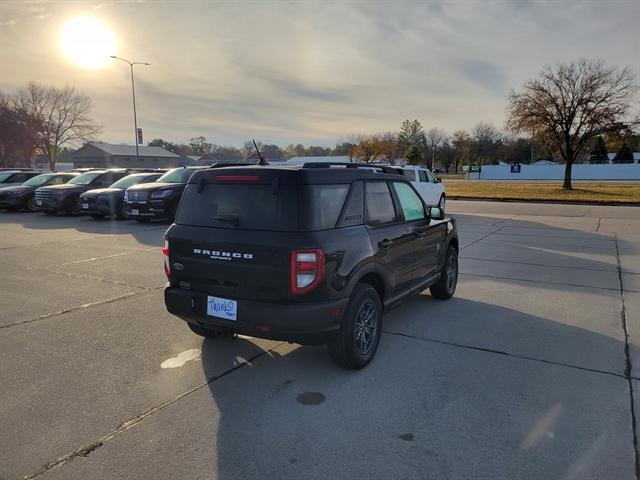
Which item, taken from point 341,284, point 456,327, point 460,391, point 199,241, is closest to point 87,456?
point 199,241

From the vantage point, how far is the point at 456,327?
16.9 ft

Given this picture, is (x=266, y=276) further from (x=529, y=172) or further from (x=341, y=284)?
(x=529, y=172)

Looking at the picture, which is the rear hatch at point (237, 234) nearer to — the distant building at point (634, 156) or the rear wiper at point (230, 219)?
the rear wiper at point (230, 219)

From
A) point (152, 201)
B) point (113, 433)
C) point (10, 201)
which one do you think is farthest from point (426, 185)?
point (10, 201)

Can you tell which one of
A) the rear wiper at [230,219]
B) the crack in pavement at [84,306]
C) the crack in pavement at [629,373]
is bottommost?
the crack in pavement at [629,373]

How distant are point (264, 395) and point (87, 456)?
1278 mm

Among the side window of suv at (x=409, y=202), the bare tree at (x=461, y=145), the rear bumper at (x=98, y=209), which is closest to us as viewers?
the side window of suv at (x=409, y=202)

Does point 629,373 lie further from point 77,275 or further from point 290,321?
point 77,275

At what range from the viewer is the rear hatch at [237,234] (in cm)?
356

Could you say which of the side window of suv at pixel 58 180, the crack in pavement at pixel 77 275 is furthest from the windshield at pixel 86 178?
the crack in pavement at pixel 77 275

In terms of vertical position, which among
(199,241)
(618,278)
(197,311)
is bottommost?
(618,278)

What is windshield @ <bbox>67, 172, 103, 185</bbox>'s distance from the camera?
1730 cm

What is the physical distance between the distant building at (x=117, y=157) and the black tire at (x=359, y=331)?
73.7 m

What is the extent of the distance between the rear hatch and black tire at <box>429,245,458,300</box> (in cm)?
311
